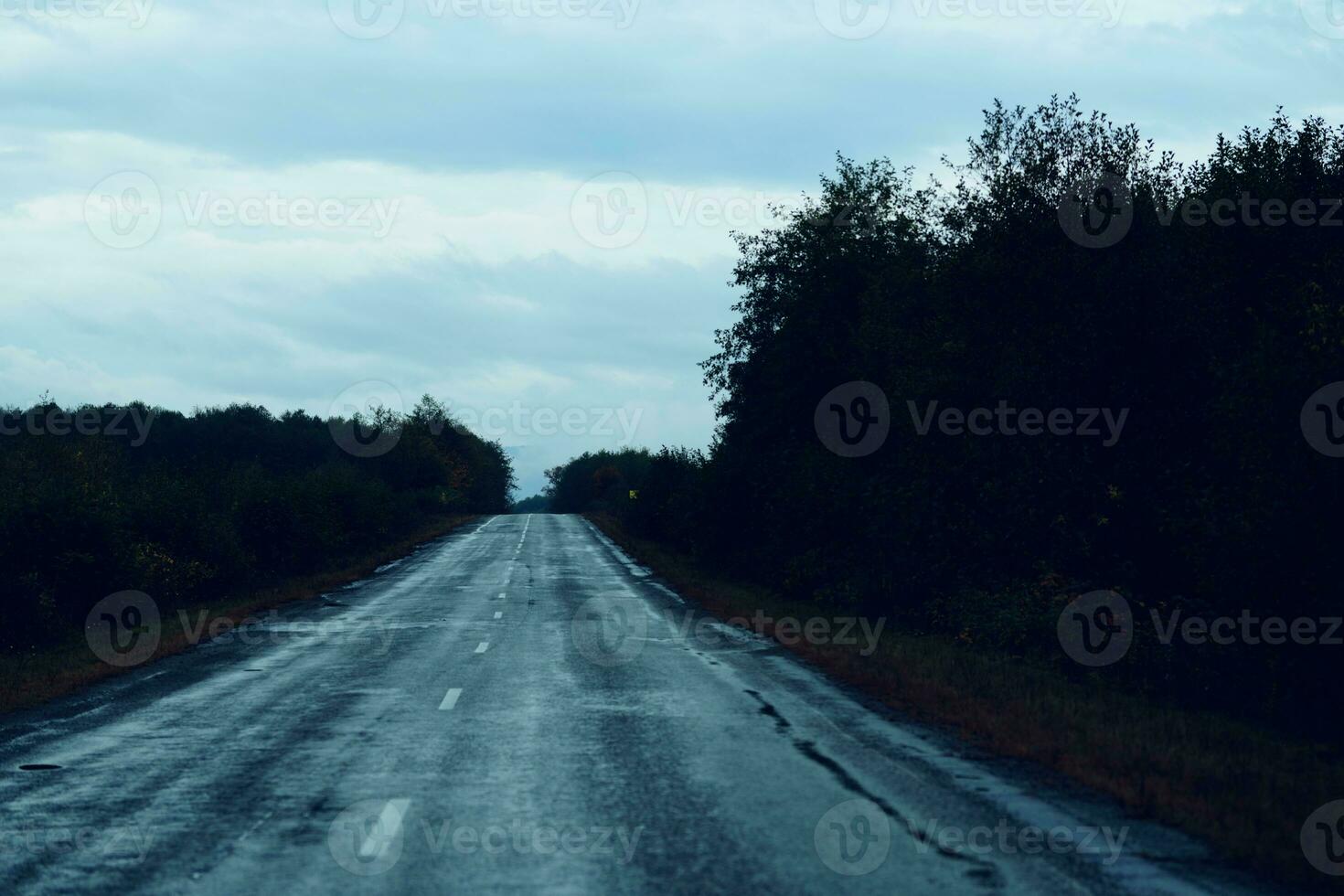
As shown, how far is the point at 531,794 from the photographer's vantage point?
9.14 meters

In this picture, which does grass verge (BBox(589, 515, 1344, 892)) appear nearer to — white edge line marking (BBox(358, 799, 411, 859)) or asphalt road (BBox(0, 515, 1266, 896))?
asphalt road (BBox(0, 515, 1266, 896))

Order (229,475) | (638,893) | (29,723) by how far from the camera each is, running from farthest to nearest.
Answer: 1. (229,475)
2. (29,723)
3. (638,893)

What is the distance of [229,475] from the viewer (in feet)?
149

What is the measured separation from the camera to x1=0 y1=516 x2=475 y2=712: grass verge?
619 inches

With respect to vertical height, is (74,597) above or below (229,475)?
below

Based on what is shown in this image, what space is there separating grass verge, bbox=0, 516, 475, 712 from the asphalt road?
665 millimetres

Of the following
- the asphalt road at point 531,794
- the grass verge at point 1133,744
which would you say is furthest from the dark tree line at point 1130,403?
the asphalt road at point 531,794

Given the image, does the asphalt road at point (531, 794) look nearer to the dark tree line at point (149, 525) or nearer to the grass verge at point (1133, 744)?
the grass verge at point (1133, 744)

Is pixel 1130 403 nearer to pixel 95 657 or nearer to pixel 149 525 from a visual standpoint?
pixel 95 657

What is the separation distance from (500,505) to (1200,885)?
17049 centimetres

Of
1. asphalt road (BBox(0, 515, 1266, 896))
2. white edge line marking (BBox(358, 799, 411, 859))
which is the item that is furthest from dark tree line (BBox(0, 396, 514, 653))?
white edge line marking (BBox(358, 799, 411, 859))

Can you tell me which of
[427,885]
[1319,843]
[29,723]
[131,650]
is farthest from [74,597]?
[1319,843]

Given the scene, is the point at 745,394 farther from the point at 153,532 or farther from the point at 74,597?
the point at 74,597

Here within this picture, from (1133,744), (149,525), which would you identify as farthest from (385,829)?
(149,525)
